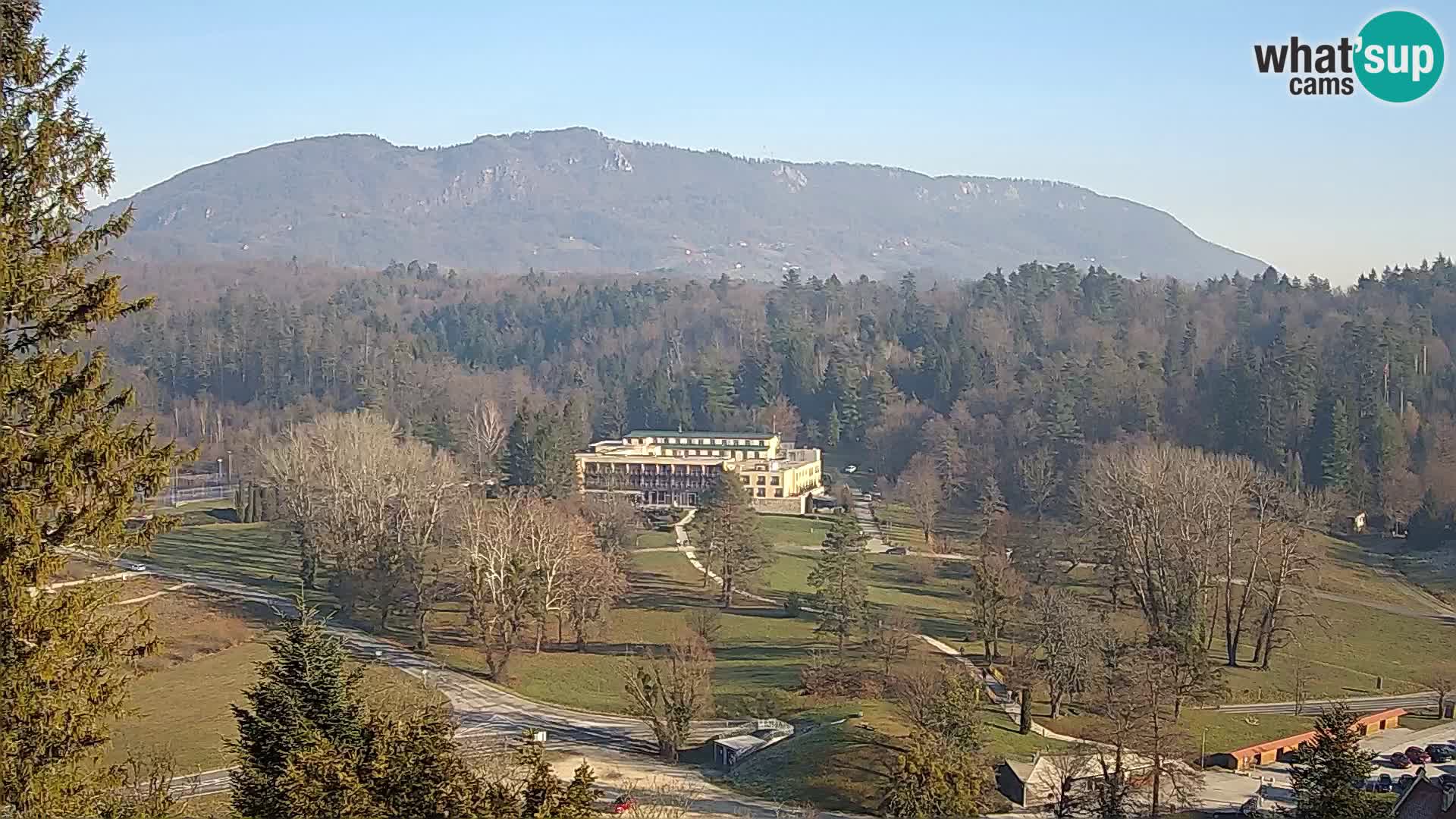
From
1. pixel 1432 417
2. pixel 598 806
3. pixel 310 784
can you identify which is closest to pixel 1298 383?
pixel 1432 417

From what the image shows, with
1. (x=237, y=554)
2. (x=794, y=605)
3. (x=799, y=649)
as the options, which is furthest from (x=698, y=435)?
(x=799, y=649)

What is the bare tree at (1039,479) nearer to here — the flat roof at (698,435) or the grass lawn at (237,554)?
the flat roof at (698,435)

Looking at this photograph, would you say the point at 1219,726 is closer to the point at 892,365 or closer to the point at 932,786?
the point at 932,786

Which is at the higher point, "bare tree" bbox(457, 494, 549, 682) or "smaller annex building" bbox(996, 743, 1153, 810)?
"bare tree" bbox(457, 494, 549, 682)

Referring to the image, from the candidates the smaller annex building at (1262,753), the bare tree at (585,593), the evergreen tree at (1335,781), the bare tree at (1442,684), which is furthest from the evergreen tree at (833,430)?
the evergreen tree at (1335,781)

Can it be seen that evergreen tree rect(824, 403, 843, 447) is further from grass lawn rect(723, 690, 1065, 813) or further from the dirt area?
grass lawn rect(723, 690, 1065, 813)

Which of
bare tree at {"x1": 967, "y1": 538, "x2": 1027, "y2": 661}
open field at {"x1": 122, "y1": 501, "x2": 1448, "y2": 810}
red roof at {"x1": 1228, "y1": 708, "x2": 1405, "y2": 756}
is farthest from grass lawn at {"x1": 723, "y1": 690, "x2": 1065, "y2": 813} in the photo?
bare tree at {"x1": 967, "y1": 538, "x2": 1027, "y2": 661}
